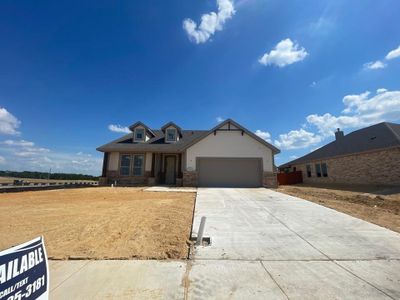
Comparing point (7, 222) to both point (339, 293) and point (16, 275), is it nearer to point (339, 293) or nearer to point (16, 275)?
point (16, 275)

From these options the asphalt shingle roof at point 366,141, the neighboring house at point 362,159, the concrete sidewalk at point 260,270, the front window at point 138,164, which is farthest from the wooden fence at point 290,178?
the concrete sidewalk at point 260,270

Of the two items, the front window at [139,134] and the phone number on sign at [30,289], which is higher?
the front window at [139,134]

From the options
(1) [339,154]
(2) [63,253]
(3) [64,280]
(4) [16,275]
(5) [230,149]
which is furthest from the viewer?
(1) [339,154]

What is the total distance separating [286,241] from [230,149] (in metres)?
13.0

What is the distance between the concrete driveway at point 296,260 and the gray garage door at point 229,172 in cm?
1048

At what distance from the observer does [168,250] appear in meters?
4.34

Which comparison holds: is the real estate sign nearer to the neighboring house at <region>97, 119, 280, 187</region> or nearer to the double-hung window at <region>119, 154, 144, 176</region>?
the neighboring house at <region>97, 119, 280, 187</region>

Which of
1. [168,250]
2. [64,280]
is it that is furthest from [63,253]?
[168,250]

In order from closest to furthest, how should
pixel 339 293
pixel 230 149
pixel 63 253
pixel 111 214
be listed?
1. pixel 339 293
2. pixel 63 253
3. pixel 111 214
4. pixel 230 149

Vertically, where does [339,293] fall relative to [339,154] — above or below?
below

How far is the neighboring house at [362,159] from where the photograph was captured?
14891 mm

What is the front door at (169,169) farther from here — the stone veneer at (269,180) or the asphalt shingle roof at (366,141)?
the asphalt shingle roof at (366,141)

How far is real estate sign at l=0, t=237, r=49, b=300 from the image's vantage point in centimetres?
159

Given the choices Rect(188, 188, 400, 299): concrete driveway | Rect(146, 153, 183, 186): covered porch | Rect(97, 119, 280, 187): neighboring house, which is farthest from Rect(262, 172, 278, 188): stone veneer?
Rect(188, 188, 400, 299): concrete driveway
